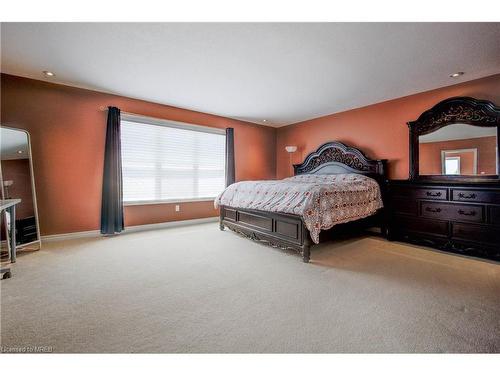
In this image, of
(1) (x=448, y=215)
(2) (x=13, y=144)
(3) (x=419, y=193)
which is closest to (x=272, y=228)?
(3) (x=419, y=193)

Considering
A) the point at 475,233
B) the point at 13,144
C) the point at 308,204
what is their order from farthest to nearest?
the point at 13,144 → the point at 475,233 → the point at 308,204

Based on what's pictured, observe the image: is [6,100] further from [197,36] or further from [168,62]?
[197,36]

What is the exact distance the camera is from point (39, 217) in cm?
334

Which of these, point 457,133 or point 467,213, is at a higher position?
point 457,133

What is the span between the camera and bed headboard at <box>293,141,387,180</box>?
13.6 ft

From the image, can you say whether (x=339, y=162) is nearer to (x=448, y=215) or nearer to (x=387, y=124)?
(x=387, y=124)

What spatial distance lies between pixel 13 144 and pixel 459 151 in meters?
6.26

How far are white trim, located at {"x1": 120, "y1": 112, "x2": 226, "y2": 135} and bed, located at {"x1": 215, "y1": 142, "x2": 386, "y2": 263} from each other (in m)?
1.74

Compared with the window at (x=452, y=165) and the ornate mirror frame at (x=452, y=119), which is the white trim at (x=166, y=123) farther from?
the window at (x=452, y=165)

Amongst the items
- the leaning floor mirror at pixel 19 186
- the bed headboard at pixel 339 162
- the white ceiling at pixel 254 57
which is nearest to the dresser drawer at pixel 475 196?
the bed headboard at pixel 339 162

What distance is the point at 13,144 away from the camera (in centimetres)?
300

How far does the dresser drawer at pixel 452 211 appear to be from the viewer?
283cm

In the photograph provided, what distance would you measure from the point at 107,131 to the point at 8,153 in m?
1.26

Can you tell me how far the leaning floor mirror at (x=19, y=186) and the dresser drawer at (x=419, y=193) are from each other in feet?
17.7
